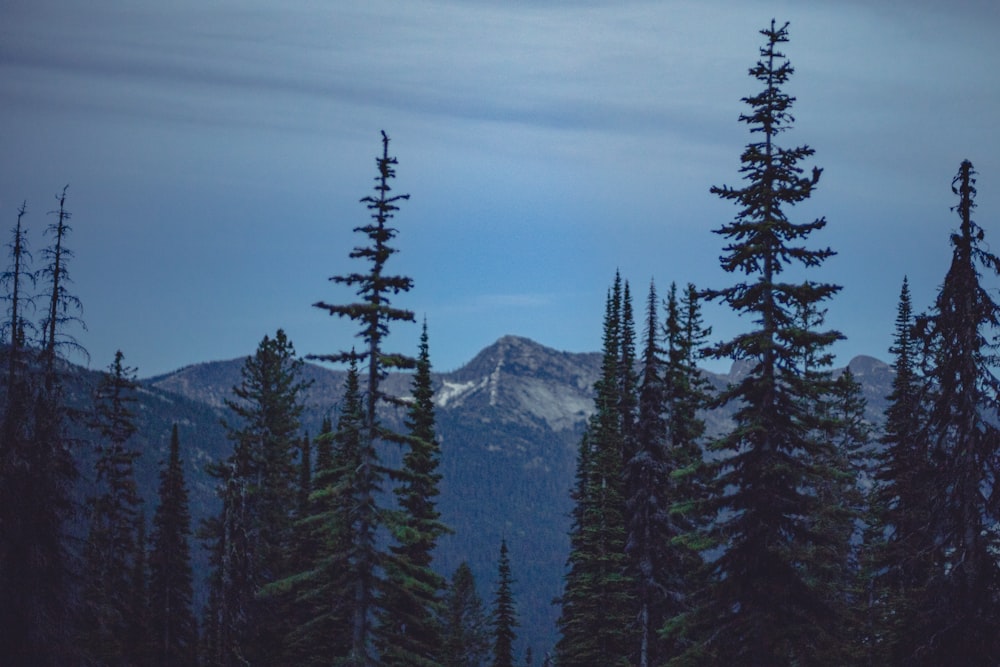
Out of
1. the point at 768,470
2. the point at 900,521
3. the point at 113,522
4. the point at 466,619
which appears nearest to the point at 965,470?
the point at 768,470

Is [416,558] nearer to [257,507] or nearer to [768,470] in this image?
[257,507]

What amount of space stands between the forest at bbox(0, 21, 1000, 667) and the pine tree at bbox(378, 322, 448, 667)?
0.19 m

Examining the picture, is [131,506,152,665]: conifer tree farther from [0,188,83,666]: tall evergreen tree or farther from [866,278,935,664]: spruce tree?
[866,278,935,664]: spruce tree

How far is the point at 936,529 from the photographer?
21641mm

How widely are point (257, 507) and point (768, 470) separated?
2970 cm

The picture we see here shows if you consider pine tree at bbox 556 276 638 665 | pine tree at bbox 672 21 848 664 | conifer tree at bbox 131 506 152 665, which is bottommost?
conifer tree at bbox 131 506 152 665

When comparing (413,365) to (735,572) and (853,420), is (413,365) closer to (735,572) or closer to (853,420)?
(735,572)

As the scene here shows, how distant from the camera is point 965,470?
21031 millimetres

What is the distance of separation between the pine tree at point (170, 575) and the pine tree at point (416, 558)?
1839 centimetres

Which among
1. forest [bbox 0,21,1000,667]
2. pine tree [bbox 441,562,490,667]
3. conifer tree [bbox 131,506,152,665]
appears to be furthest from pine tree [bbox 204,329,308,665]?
pine tree [bbox 441,562,490,667]

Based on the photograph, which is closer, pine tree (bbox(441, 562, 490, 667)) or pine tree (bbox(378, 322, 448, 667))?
pine tree (bbox(378, 322, 448, 667))

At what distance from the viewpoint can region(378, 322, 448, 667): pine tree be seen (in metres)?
26.7

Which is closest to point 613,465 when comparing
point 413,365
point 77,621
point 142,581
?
point 413,365

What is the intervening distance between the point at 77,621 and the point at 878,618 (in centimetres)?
3253
